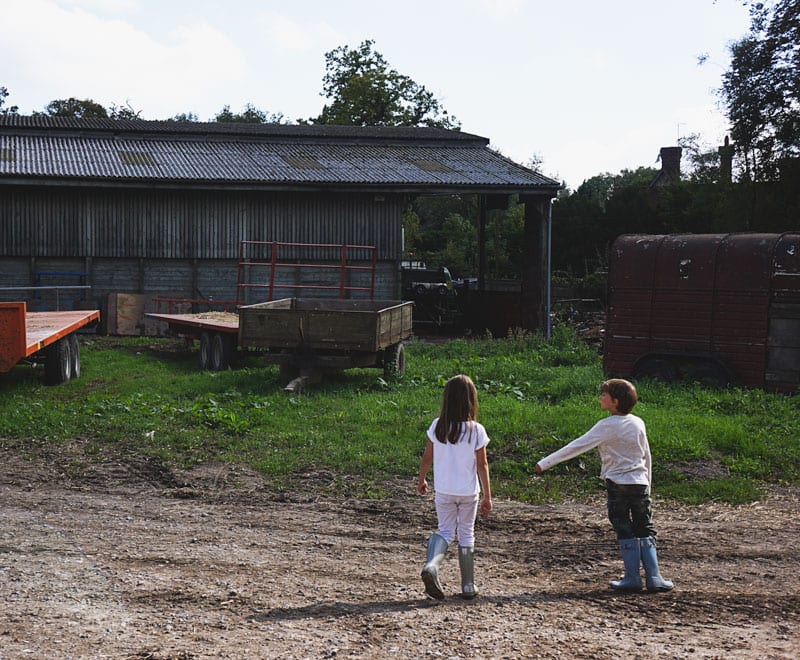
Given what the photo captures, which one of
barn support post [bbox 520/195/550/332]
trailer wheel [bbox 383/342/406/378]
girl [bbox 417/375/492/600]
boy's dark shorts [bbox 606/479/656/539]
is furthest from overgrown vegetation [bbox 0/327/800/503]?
barn support post [bbox 520/195/550/332]

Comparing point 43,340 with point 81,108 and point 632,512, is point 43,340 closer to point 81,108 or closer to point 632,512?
point 632,512

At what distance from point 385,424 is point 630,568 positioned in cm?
567

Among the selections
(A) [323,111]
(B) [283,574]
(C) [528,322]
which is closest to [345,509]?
(B) [283,574]

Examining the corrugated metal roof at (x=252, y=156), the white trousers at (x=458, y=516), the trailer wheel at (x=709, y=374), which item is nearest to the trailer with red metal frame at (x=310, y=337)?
the trailer wheel at (x=709, y=374)

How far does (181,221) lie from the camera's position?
78.6 feet

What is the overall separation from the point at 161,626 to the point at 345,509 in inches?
137

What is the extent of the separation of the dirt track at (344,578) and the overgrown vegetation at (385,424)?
2.06ft

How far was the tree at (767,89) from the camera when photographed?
29500 millimetres

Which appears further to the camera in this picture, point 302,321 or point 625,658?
point 302,321

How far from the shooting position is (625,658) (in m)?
4.93

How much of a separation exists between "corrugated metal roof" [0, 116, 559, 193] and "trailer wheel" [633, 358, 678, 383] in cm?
1022

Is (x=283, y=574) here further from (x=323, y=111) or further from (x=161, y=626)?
(x=323, y=111)

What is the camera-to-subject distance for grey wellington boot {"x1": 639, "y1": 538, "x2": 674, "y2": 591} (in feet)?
20.4

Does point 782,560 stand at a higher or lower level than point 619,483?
A: lower
